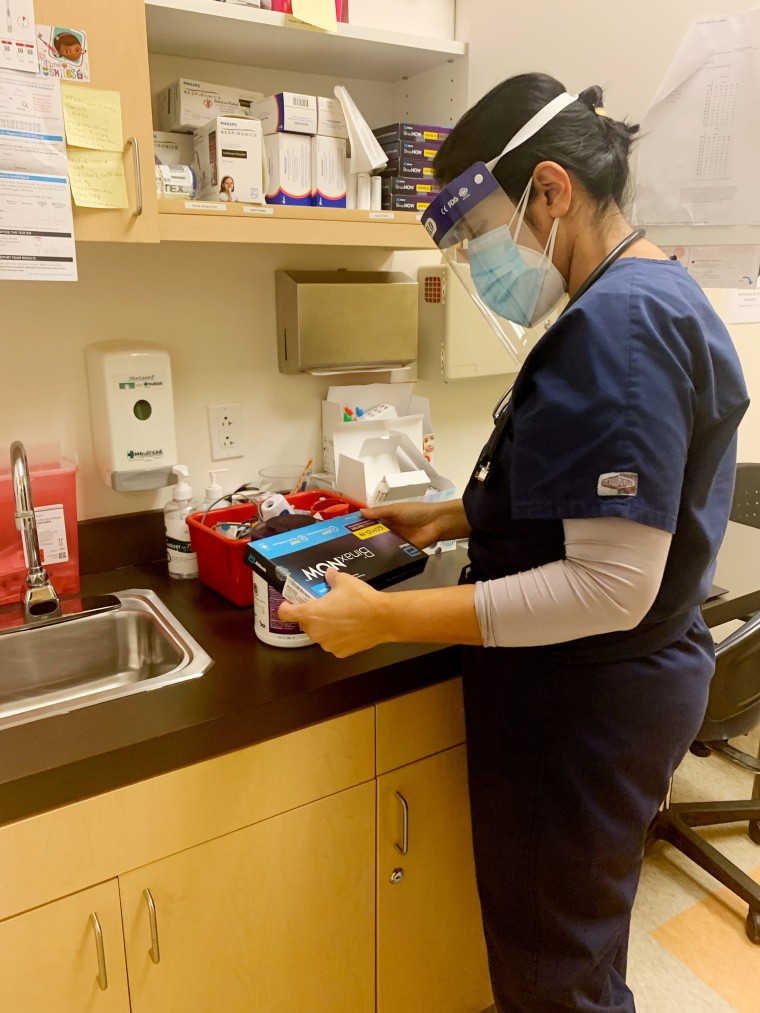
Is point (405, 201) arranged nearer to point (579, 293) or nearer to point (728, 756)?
point (579, 293)

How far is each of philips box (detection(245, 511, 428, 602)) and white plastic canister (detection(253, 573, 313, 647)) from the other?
95 millimetres

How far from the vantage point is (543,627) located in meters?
0.93

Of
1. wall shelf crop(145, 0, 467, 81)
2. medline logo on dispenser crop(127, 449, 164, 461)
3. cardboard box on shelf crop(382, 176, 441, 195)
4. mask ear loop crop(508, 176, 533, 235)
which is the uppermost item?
wall shelf crop(145, 0, 467, 81)

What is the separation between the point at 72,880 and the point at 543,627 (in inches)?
26.7

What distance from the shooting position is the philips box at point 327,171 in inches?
54.7

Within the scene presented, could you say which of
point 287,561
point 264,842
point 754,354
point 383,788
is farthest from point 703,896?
point 754,354

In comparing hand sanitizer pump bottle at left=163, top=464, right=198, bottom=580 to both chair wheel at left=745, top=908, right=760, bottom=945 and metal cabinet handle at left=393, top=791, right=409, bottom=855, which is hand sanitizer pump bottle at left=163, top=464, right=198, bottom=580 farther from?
chair wheel at left=745, top=908, right=760, bottom=945

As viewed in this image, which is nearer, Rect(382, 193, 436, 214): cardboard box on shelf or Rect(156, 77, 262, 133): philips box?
Rect(156, 77, 262, 133): philips box

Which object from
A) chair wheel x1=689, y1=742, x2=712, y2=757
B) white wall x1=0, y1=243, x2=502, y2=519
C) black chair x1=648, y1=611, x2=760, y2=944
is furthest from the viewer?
chair wheel x1=689, y1=742, x2=712, y2=757

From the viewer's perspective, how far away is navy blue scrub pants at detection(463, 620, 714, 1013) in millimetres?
1052

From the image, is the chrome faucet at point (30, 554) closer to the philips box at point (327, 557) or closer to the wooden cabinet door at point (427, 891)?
the philips box at point (327, 557)

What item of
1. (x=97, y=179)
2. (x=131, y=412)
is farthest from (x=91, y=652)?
(x=97, y=179)

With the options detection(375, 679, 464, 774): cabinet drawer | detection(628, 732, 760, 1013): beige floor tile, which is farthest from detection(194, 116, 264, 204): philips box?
detection(628, 732, 760, 1013): beige floor tile

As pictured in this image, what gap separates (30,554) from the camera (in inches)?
52.5
